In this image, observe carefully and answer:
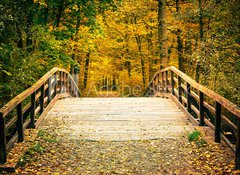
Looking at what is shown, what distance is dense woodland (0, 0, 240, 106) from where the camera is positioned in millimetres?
8172

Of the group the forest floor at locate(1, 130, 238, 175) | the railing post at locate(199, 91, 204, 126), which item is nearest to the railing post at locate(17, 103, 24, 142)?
the forest floor at locate(1, 130, 238, 175)

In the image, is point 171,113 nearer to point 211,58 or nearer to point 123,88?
point 211,58

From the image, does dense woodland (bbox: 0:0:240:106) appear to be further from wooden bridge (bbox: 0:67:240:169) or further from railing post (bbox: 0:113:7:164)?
railing post (bbox: 0:113:7:164)

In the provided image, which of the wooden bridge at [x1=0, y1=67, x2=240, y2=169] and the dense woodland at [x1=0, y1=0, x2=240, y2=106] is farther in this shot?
the dense woodland at [x1=0, y1=0, x2=240, y2=106]

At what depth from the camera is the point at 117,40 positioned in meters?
22.0

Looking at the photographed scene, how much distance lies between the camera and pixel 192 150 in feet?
18.4

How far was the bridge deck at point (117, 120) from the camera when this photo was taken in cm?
668

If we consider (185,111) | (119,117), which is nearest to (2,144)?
(119,117)

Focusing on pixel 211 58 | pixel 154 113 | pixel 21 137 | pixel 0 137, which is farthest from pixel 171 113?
pixel 0 137

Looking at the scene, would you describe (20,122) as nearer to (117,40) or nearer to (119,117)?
(119,117)

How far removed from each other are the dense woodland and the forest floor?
2.22 m

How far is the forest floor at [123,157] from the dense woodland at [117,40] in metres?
2.22

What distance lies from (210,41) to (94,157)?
15.7 feet

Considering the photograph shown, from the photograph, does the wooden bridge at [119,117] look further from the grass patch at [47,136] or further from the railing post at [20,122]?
the grass patch at [47,136]
